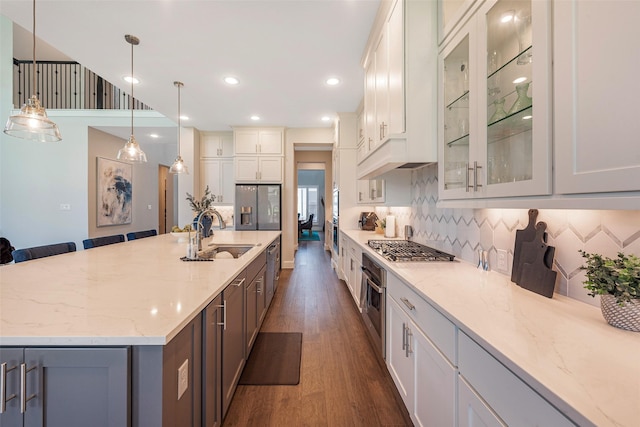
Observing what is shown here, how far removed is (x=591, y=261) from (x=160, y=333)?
143cm

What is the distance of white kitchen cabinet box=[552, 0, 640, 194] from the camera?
2.25 ft

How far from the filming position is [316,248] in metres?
8.28

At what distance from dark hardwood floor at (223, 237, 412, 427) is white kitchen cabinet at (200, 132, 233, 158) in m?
3.68

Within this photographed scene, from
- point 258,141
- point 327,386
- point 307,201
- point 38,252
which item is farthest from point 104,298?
point 307,201

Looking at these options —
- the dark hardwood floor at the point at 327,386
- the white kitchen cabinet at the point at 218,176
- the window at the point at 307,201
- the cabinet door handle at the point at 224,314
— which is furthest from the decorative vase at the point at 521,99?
the window at the point at 307,201

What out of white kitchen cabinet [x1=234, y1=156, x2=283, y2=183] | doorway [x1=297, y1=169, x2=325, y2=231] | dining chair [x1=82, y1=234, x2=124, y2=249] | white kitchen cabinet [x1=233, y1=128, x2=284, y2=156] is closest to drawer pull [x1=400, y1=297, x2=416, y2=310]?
dining chair [x1=82, y1=234, x2=124, y2=249]

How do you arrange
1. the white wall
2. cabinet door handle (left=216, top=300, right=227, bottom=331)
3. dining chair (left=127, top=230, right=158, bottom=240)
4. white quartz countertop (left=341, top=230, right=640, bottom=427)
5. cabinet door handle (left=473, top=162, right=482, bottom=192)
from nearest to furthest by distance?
white quartz countertop (left=341, top=230, right=640, bottom=427), cabinet door handle (left=473, top=162, right=482, bottom=192), cabinet door handle (left=216, top=300, right=227, bottom=331), dining chair (left=127, top=230, right=158, bottom=240), the white wall

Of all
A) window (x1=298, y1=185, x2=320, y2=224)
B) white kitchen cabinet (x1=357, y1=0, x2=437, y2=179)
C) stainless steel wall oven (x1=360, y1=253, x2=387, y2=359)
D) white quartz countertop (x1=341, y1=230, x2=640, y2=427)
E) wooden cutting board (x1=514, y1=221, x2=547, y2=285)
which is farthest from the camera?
window (x1=298, y1=185, x2=320, y2=224)

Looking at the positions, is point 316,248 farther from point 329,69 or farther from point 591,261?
point 591,261

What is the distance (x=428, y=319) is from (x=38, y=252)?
292 centimetres

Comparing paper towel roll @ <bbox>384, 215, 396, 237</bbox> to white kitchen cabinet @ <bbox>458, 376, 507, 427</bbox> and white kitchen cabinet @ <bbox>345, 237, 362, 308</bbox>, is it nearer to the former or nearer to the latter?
white kitchen cabinet @ <bbox>345, 237, 362, 308</bbox>

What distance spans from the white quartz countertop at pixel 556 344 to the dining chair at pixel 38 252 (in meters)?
2.76

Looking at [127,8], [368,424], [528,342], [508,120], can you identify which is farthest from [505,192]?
[127,8]

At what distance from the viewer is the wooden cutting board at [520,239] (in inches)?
50.6
